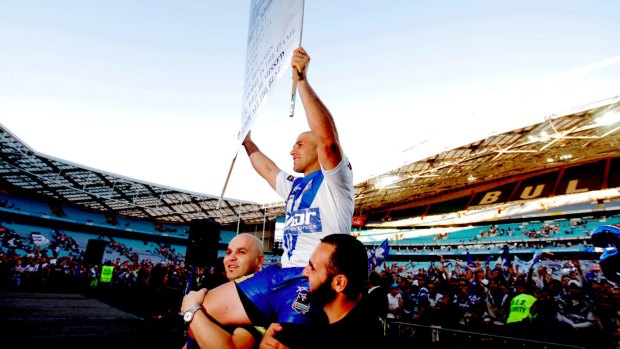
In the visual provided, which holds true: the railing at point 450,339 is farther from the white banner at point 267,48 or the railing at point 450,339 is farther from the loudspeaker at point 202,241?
the white banner at point 267,48

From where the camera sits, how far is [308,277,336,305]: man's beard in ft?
5.14

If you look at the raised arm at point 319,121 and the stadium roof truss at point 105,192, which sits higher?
the stadium roof truss at point 105,192

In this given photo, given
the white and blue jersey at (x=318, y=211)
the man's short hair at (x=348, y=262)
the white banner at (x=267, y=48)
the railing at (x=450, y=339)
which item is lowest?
the railing at (x=450, y=339)

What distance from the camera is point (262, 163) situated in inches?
105

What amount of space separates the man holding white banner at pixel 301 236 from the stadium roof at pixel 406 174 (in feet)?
48.9

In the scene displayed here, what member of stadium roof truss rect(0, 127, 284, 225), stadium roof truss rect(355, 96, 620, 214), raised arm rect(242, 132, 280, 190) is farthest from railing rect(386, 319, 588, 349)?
stadium roof truss rect(0, 127, 284, 225)

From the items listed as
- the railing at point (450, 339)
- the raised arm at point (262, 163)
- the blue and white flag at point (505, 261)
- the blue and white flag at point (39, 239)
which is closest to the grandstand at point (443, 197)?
the blue and white flag at point (39, 239)

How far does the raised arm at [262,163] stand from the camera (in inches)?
100

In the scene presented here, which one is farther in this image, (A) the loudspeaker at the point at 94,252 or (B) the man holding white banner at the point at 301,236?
(A) the loudspeaker at the point at 94,252

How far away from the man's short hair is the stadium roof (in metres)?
15.2

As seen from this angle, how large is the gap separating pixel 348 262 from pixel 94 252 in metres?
22.7

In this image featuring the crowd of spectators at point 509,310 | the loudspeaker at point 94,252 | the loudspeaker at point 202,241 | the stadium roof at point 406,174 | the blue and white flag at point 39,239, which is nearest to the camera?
the loudspeaker at point 202,241

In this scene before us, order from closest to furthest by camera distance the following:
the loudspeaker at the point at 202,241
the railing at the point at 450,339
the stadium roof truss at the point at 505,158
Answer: the loudspeaker at the point at 202,241 < the railing at the point at 450,339 < the stadium roof truss at the point at 505,158

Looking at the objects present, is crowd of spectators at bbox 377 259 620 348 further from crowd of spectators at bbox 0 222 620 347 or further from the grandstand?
the grandstand
